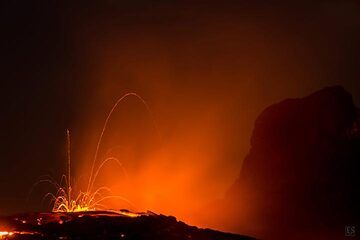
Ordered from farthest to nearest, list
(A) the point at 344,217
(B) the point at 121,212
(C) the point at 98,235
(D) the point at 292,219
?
(D) the point at 292,219, (A) the point at 344,217, (B) the point at 121,212, (C) the point at 98,235

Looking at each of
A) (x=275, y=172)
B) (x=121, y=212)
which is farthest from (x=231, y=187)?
(x=121, y=212)

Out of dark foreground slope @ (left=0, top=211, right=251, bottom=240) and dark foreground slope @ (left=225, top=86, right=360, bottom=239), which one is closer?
dark foreground slope @ (left=0, top=211, right=251, bottom=240)

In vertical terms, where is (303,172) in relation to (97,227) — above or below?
above

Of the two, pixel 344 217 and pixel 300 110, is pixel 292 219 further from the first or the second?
pixel 300 110

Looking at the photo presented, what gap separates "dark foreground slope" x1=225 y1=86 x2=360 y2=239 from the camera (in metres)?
143

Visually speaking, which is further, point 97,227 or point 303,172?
point 303,172

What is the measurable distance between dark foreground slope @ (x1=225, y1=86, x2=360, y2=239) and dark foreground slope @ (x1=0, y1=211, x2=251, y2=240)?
9177 centimetres

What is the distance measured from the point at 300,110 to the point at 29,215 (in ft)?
448

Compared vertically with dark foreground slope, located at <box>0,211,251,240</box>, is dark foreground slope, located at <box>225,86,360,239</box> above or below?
above

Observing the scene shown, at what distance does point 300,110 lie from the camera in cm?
17000

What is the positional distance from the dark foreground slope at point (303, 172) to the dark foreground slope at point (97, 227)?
9177cm

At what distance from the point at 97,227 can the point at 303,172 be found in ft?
420

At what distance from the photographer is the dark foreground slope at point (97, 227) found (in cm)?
3831

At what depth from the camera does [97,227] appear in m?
39.9
